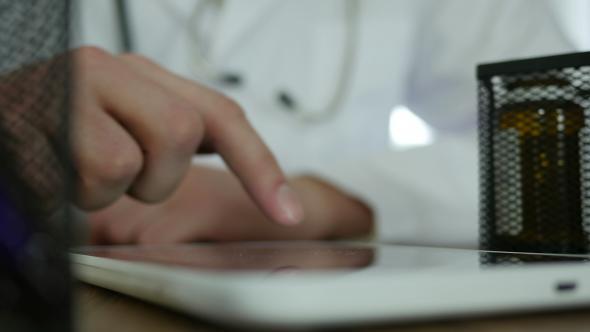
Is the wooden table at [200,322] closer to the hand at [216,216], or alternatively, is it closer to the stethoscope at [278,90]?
the hand at [216,216]

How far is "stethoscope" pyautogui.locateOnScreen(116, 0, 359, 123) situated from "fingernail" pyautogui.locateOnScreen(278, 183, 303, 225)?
32cm

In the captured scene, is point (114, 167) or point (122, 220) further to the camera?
point (122, 220)

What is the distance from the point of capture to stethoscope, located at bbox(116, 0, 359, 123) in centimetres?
66

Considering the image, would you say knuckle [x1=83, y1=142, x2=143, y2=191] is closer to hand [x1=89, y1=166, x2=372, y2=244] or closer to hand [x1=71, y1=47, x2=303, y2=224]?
hand [x1=71, y1=47, x2=303, y2=224]

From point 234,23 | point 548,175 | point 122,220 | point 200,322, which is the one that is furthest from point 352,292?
point 234,23

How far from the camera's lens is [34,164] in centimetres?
13

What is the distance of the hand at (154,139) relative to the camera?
0.33 meters

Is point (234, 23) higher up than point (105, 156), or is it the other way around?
point (234, 23)

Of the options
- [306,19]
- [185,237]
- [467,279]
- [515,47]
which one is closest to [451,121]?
[515,47]

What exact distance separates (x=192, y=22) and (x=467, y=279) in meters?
0.58

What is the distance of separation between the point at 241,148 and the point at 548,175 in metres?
0.16

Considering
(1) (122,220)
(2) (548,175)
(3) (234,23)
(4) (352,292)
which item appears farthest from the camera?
(3) (234,23)

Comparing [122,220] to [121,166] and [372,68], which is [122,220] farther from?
[372,68]

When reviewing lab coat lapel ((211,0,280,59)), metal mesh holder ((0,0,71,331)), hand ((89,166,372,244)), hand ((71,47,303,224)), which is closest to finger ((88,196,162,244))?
hand ((89,166,372,244))
